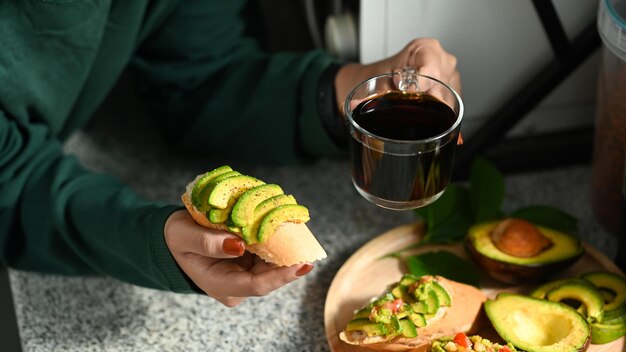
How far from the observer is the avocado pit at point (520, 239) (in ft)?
3.22

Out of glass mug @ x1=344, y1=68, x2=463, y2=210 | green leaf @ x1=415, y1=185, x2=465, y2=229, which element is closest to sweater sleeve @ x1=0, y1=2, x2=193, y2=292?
glass mug @ x1=344, y1=68, x2=463, y2=210

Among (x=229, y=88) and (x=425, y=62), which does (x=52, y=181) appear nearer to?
(x=229, y=88)

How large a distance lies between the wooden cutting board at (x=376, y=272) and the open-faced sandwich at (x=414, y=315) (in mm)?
48

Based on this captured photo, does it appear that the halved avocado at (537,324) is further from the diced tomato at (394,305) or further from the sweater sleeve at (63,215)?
the sweater sleeve at (63,215)

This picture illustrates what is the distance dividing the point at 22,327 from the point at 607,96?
0.70 meters

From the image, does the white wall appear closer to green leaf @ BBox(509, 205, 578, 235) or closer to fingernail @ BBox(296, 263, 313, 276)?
green leaf @ BBox(509, 205, 578, 235)

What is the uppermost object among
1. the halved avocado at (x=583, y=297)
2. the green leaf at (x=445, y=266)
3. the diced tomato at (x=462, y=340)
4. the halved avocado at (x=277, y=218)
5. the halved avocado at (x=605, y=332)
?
the halved avocado at (x=277, y=218)

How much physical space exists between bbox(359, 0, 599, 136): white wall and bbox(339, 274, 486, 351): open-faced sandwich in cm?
32

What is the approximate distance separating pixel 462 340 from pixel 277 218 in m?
0.22

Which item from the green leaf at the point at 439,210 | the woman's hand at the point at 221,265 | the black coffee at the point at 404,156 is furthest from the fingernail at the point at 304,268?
the green leaf at the point at 439,210

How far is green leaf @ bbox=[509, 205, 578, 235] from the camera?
1057 mm

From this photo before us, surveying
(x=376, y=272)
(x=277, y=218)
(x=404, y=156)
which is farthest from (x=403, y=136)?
(x=376, y=272)

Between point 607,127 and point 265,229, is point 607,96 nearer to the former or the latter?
point 607,127

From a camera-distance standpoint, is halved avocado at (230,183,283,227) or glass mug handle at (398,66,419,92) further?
glass mug handle at (398,66,419,92)
